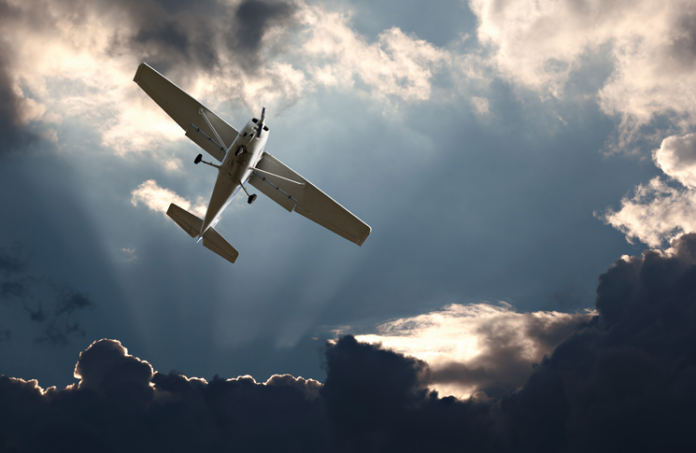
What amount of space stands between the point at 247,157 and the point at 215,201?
7.13m

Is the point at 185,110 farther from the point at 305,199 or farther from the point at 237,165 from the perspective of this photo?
the point at 305,199

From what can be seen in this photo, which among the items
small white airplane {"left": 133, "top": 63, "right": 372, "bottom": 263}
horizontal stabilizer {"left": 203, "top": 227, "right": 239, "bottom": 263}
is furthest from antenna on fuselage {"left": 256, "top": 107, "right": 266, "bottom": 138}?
horizontal stabilizer {"left": 203, "top": 227, "right": 239, "bottom": 263}

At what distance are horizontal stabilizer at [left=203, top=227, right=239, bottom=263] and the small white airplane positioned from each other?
228 cm

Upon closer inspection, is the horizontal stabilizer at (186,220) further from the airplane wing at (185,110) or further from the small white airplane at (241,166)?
the airplane wing at (185,110)

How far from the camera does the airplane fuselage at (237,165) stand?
32938mm

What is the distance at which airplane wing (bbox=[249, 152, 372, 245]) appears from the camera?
38.0 m

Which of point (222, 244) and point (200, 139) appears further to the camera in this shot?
point (222, 244)

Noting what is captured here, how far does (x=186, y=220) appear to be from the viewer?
43781mm

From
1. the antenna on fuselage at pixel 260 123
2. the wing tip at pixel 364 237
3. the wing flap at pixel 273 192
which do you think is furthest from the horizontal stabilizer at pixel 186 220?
the wing tip at pixel 364 237

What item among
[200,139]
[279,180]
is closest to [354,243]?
[279,180]

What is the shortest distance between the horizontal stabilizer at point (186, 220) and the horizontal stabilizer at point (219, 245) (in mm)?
1384

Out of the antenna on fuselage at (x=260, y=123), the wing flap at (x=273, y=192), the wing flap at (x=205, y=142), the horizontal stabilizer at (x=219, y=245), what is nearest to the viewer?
the antenna on fuselage at (x=260, y=123)

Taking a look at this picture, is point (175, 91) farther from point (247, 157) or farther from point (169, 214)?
point (169, 214)

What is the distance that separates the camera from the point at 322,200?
38938 millimetres
